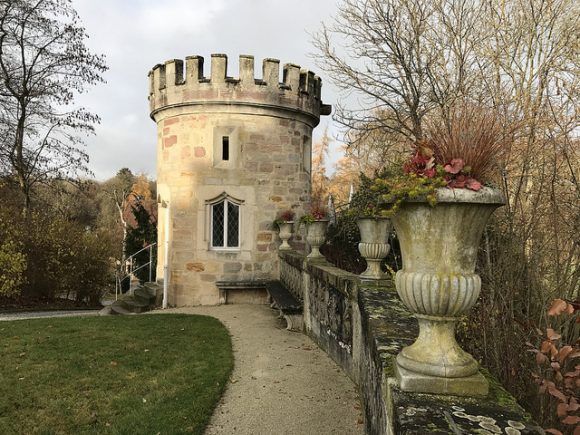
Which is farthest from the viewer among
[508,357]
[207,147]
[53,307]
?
[53,307]

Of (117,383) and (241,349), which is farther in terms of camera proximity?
(241,349)

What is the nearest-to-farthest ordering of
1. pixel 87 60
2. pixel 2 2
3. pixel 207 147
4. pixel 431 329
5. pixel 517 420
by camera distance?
pixel 517 420
pixel 431 329
pixel 207 147
pixel 2 2
pixel 87 60

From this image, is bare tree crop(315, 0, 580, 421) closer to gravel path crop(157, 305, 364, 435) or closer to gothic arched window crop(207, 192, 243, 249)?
gravel path crop(157, 305, 364, 435)

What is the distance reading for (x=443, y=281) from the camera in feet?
6.46

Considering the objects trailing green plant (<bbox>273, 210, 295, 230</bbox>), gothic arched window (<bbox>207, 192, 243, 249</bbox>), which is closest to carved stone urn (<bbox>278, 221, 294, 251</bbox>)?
trailing green plant (<bbox>273, 210, 295, 230</bbox>)

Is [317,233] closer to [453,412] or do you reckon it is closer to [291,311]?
[291,311]

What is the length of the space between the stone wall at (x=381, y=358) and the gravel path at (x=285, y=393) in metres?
0.20

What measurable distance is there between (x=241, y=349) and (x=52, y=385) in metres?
2.46

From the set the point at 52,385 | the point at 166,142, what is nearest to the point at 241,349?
the point at 52,385

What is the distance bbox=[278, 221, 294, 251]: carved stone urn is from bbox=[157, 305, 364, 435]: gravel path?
3650mm

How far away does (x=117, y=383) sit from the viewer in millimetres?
4812

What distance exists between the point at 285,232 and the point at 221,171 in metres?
2.12

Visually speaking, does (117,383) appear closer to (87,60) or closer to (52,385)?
(52,385)

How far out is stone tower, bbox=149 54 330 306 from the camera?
1034cm
